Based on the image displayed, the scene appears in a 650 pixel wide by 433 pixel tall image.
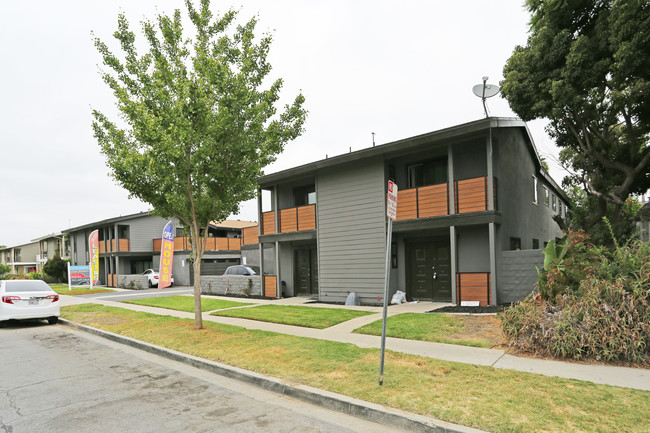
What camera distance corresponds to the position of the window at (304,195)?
1891 centimetres

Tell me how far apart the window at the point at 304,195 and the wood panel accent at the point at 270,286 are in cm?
389

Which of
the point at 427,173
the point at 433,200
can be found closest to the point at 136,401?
the point at 433,200

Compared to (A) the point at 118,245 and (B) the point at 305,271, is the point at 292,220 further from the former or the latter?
(A) the point at 118,245

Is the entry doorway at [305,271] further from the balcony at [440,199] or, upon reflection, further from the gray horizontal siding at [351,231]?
the balcony at [440,199]

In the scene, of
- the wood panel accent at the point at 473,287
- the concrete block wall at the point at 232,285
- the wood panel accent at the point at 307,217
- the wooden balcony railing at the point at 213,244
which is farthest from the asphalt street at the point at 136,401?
the wooden balcony railing at the point at 213,244

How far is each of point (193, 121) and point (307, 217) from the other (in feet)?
28.4

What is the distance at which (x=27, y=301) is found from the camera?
40.9ft

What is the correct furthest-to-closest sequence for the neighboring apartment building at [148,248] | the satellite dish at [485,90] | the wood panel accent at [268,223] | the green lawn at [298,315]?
the neighboring apartment building at [148,248], the wood panel accent at [268,223], the satellite dish at [485,90], the green lawn at [298,315]

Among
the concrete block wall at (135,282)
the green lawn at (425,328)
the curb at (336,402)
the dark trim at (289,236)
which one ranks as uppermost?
the dark trim at (289,236)

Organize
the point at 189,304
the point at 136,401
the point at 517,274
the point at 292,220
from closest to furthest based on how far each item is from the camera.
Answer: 1. the point at 136,401
2. the point at 517,274
3. the point at 189,304
4. the point at 292,220

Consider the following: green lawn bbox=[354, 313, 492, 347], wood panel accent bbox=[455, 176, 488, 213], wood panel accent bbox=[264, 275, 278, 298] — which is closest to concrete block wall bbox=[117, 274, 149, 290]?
wood panel accent bbox=[264, 275, 278, 298]

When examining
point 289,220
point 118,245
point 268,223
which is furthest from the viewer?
point 118,245

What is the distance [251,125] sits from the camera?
391 inches

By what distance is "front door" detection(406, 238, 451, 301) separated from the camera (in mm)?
14141
